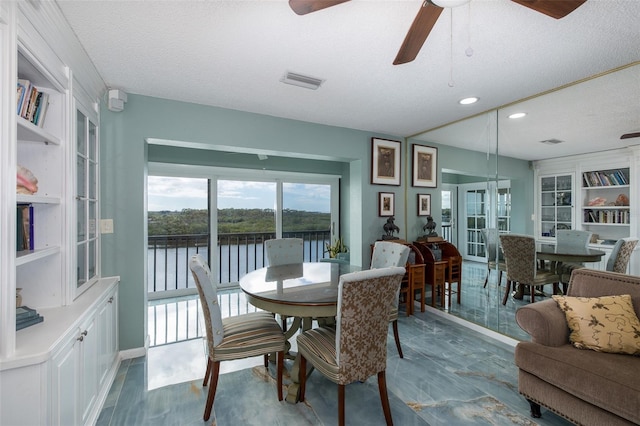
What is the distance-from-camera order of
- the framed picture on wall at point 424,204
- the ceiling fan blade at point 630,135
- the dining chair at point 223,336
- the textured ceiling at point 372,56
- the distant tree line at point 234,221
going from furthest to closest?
A: 1. the distant tree line at point 234,221
2. the framed picture on wall at point 424,204
3. the ceiling fan blade at point 630,135
4. the dining chair at point 223,336
5. the textured ceiling at point 372,56

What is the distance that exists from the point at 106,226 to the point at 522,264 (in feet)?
13.2

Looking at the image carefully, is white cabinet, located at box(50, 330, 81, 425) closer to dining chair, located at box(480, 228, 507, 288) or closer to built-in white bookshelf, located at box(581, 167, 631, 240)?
dining chair, located at box(480, 228, 507, 288)

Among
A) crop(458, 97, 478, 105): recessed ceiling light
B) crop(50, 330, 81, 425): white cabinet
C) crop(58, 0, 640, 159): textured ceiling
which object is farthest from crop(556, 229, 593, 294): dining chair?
crop(50, 330, 81, 425): white cabinet

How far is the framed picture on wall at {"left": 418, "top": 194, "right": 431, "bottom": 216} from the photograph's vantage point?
4148mm

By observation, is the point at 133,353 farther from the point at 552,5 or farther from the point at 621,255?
the point at 621,255

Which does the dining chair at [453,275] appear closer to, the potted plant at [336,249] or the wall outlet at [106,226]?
the potted plant at [336,249]

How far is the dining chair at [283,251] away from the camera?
10.9 ft

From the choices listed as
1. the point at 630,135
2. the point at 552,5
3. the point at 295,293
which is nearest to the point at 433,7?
the point at 552,5

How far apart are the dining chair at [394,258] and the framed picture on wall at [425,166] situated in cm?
150

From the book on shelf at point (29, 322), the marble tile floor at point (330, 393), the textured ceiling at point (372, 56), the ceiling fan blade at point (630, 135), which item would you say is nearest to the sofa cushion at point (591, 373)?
the marble tile floor at point (330, 393)

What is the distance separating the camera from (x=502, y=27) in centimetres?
170

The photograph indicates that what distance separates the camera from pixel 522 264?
114 inches

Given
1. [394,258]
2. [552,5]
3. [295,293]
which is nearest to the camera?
[552,5]

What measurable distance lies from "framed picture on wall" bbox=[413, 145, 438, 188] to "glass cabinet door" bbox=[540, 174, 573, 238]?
1.41m
